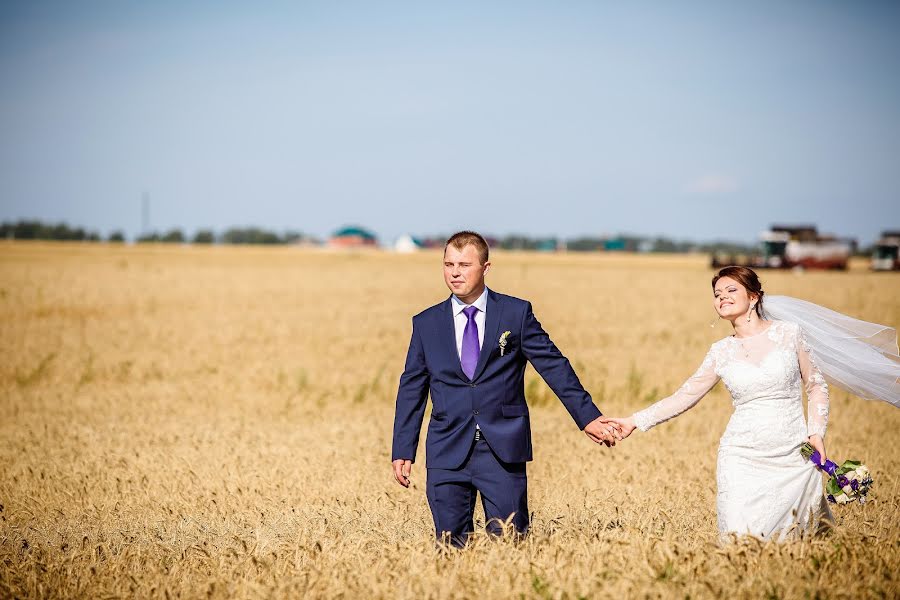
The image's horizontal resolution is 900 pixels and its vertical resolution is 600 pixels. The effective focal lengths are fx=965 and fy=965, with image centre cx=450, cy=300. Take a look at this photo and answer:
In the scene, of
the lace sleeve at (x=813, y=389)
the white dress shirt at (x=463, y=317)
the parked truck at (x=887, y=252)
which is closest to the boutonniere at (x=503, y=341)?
the white dress shirt at (x=463, y=317)

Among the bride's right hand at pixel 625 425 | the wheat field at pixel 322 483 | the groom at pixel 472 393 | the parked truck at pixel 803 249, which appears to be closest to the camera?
the wheat field at pixel 322 483

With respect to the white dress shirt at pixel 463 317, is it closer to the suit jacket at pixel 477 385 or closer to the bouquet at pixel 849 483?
the suit jacket at pixel 477 385

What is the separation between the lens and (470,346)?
20.1ft

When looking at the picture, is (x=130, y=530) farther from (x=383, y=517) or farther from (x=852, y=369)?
(x=852, y=369)

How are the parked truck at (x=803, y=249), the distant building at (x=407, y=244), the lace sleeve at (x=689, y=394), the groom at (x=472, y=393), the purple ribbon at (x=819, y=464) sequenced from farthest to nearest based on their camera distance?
the distant building at (x=407, y=244), the parked truck at (x=803, y=249), the lace sleeve at (x=689, y=394), the purple ribbon at (x=819, y=464), the groom at (x=472, y=393)

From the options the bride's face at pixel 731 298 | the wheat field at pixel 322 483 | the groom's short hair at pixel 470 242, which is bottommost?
the wheat field at pixel 322 483

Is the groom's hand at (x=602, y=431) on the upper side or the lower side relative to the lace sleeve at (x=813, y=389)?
lower

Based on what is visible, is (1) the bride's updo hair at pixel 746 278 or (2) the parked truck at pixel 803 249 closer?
(1) the bride's updo hair at pixel 746 278

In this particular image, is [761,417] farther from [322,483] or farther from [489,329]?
[322,483]

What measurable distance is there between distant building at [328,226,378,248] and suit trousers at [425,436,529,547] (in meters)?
182

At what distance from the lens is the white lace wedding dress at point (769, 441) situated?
6.01 meters

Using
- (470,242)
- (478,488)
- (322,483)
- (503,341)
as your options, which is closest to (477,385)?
(503,341)

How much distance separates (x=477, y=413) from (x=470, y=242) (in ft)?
3.49

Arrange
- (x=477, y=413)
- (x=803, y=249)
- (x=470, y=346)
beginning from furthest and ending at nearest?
(x=803, y=249)
(x=470, y=346)
(x=477, y=413)
